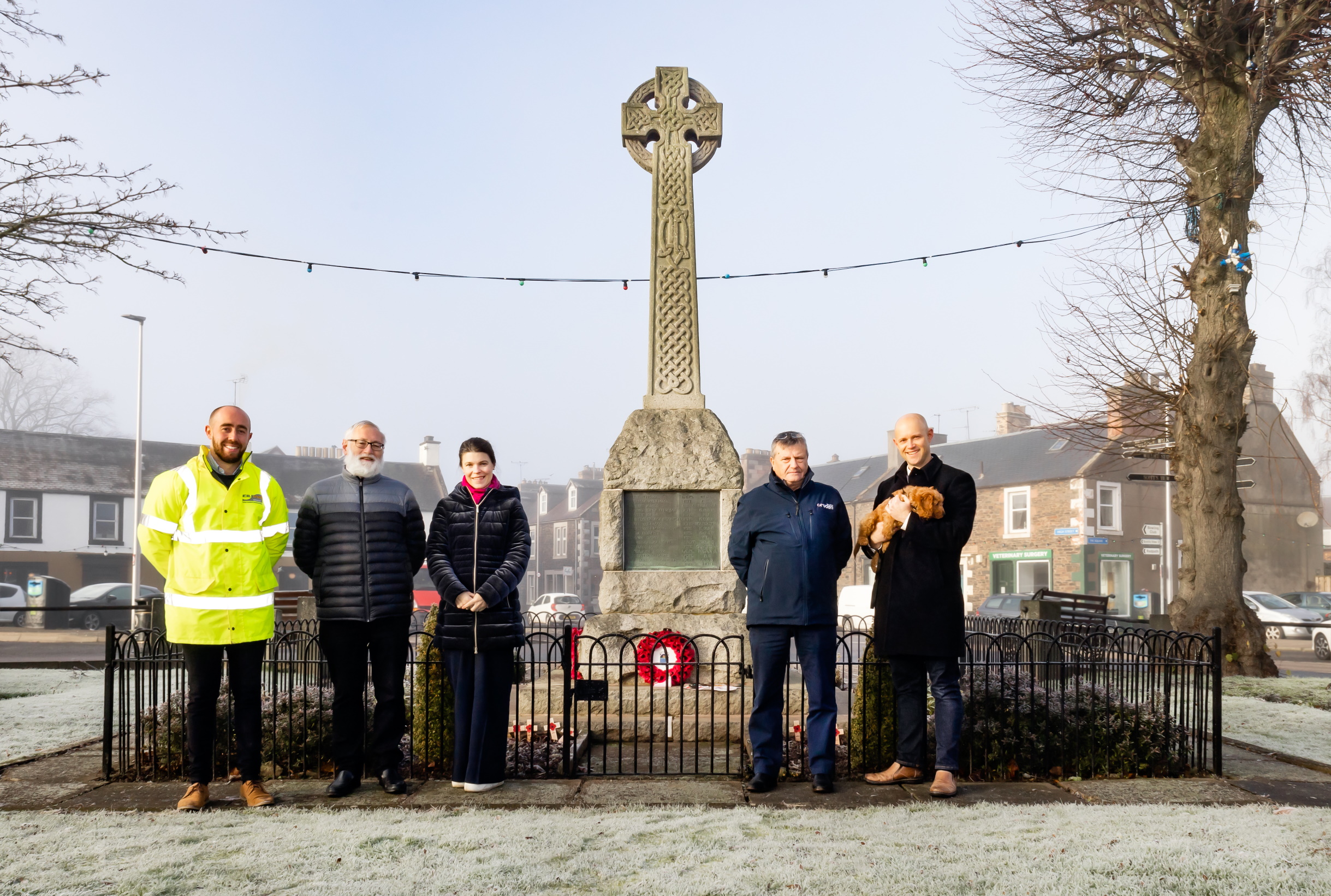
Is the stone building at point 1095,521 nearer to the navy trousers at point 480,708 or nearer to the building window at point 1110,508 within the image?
the building window at point 1110,508

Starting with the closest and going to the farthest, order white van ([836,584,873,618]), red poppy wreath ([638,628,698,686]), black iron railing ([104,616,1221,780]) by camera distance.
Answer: black iron railing ([104,616,1221,780])
red poppy wreath ([638,628,698,686])
white van ([836,584,873,618])

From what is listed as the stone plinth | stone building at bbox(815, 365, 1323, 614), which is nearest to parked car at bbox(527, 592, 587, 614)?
stone building at bbox(815, 365, 1323, 614)

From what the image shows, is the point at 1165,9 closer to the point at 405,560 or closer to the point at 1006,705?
the point at 1006,705

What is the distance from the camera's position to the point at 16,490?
3841 centimetres

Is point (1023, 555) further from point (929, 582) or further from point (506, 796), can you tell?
point (506, 796)

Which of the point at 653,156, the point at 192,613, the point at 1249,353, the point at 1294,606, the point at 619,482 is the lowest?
the point at 1294,606

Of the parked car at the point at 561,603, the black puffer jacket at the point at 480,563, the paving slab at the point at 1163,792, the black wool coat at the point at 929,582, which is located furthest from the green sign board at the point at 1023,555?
the black puffer jacket at the point at 480,563

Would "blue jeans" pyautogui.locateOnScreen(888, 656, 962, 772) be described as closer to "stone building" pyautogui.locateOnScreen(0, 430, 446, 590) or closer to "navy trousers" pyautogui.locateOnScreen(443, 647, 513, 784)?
"navy trousers" pyautogui.locateOnScreen(443, 647, 513, 784)

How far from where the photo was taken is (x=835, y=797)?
5582mm

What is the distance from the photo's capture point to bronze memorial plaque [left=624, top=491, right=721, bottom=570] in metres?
9.08

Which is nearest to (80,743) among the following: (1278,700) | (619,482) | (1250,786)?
(619,482)

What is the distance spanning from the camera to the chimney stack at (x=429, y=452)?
51.4 m

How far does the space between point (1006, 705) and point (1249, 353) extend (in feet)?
29.5

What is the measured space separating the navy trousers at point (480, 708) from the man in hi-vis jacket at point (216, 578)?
1003 mm
